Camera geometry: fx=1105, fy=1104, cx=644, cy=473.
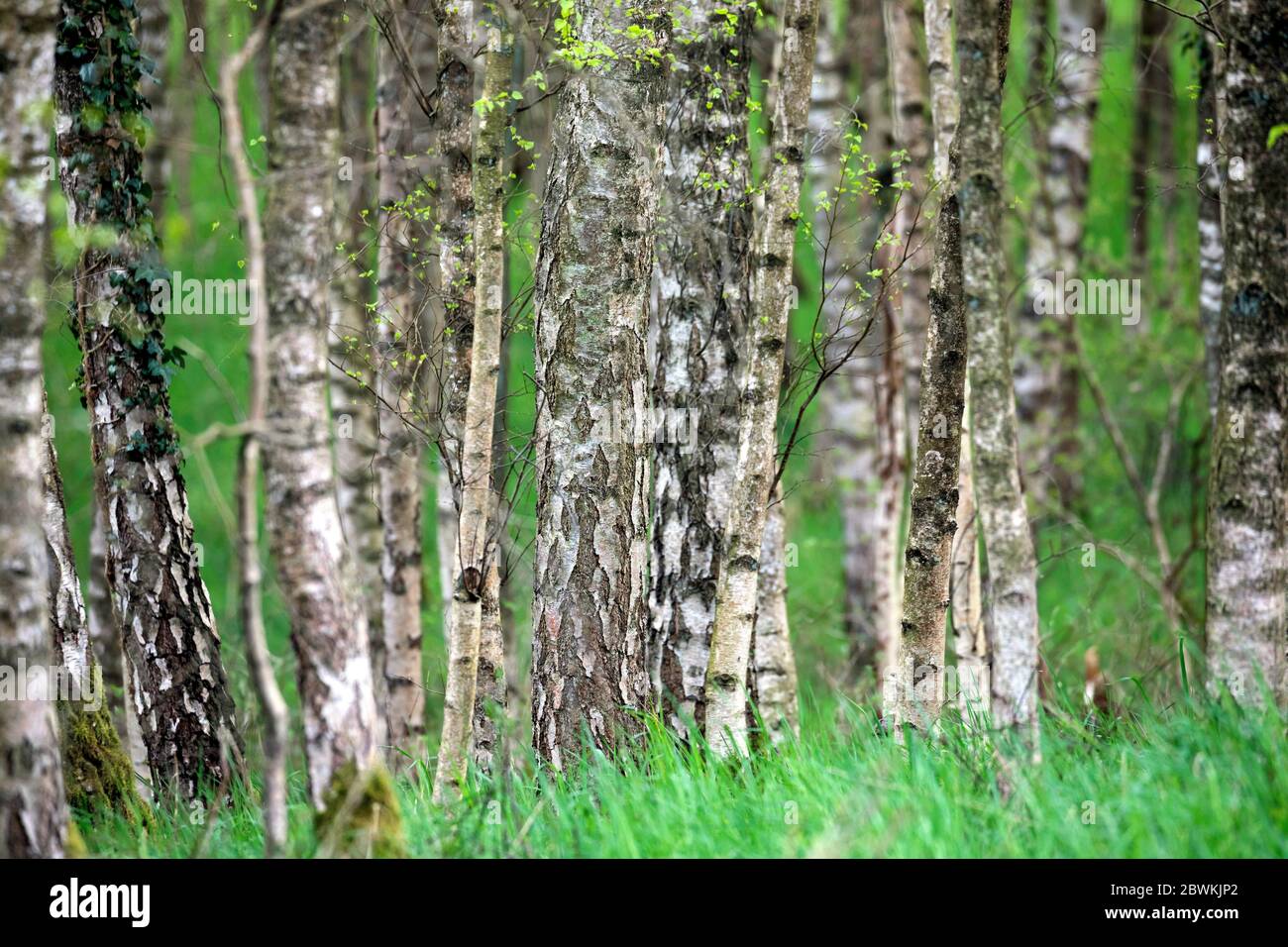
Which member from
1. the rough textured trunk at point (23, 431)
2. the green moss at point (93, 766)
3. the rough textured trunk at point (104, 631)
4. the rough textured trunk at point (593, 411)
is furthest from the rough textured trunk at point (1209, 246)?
the rough textured trunk at point (104, 631)

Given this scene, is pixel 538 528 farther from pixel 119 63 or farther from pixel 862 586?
pixel 862 586

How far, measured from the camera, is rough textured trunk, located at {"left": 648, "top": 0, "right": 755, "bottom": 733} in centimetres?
634

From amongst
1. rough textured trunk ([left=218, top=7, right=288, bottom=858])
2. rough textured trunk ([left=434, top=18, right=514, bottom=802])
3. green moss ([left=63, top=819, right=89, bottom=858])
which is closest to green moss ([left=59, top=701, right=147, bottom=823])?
green moss ([left=63, top=819, right=89, bottom=858])

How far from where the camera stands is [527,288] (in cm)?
633

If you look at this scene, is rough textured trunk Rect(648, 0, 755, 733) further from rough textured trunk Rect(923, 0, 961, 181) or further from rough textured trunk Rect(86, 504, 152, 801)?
rough textured trunk Rect(86, 504, 152, 801)

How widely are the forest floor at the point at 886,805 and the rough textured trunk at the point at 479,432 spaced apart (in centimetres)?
34

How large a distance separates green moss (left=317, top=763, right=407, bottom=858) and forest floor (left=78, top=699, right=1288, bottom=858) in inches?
6.6

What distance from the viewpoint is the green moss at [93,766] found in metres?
5.52

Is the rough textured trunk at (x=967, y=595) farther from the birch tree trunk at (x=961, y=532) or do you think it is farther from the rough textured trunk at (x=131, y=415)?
the rough textured trunk at (x=131, y=415)

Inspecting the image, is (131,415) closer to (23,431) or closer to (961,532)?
(23,431)

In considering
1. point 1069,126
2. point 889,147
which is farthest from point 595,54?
point 1069,126

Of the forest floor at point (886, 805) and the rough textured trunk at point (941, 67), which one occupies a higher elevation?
the rough textured trunk at point (941, 67)

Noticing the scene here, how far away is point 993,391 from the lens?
4324mm

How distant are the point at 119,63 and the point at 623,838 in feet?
15.6
